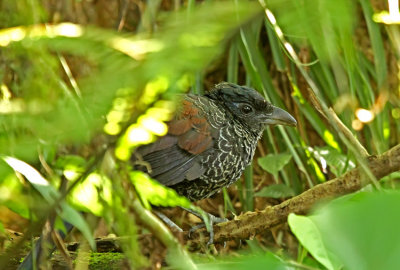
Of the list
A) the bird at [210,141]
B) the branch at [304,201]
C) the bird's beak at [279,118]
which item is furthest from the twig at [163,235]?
the bird's beak at [279,118]

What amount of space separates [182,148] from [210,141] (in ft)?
0.59

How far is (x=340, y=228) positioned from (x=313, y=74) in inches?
136

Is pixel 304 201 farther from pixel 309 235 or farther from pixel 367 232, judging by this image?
pixel 367 232

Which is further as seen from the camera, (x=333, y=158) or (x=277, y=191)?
(x=277, y=191)

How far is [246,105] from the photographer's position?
3605 millimetres

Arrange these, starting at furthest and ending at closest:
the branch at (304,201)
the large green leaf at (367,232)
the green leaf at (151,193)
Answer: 1. the branch at (304,201)
2. the green leaf at (151,193)
3. the large green leaf at (367,232)

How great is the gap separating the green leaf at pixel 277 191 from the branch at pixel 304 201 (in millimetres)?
1175

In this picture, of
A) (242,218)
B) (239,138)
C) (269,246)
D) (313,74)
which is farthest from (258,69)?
(242,218)

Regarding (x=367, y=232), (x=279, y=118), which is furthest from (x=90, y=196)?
(x=279, y=118)

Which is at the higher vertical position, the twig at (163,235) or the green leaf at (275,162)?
the green leaf at (275,162)

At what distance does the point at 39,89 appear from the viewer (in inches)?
38.9

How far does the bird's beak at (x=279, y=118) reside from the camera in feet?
11.3

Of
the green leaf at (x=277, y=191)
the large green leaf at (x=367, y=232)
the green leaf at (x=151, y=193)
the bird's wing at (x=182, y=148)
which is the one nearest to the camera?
the large green leaf at (x=367, y=232)

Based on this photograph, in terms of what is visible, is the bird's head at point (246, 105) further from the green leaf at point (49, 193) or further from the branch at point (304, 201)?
the green leaf at point (49, 193)
